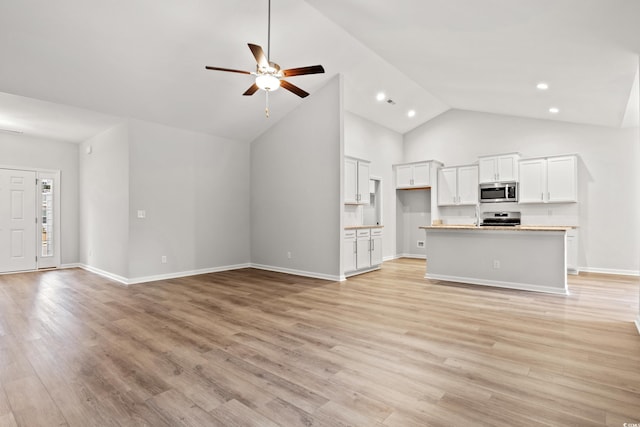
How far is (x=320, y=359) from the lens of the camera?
102 inches

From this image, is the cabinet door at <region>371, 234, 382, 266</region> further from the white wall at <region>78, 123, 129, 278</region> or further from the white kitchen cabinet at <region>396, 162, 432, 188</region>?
the white wall at <region>78, 123, 129, 278</region>

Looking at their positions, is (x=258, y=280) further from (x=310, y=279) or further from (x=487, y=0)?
(x=487, y=0)

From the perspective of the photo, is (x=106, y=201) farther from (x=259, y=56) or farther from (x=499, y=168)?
(x=499, y=168)

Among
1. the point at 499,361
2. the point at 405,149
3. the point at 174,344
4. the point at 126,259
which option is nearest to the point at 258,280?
the point at 126,259

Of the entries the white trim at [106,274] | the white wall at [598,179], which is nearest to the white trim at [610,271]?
the white wall at [598,179]

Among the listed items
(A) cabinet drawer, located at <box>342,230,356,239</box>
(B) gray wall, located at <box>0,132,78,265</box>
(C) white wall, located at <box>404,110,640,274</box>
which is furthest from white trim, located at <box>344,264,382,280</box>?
(B) gray wall, located at <box>0,132,78,265</box>

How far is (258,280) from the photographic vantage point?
5781mm

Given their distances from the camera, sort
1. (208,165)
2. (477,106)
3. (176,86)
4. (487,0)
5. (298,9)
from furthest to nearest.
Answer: (477,106) < (208,165) < (176,86) < (298,9) < (487,0)

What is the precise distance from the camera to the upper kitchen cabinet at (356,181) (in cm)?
644

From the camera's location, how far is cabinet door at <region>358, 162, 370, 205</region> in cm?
672

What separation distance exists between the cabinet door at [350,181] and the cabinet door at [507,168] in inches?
130

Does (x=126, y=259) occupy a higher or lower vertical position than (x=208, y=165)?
lower

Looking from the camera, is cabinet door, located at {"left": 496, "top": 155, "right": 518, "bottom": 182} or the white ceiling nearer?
the white ceiling

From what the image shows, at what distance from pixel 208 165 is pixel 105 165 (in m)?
1.89
